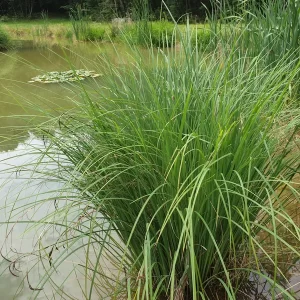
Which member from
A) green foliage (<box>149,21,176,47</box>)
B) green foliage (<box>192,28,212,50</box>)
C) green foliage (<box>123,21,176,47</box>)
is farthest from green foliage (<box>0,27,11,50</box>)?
green foliage (<box>192,28,212,50</box>)

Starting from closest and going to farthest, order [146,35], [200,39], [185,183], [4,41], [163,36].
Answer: [185,183] < [163,36] < [146,35] < [200,39] < [4,41]

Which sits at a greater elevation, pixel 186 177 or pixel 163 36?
pixel 163 36

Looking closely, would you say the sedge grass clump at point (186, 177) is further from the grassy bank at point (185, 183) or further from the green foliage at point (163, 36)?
the green foliage at point (163, 36)

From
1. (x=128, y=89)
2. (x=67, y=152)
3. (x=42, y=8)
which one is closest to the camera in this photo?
(x=67, y=152)

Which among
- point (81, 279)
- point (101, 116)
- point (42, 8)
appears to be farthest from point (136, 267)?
point (42, 8)

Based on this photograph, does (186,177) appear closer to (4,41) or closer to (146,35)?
(146,35)

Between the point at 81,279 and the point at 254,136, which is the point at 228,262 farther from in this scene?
the point at 81,279

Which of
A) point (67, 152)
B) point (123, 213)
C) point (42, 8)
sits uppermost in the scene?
point (67, 152)

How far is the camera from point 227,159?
1.15 metres

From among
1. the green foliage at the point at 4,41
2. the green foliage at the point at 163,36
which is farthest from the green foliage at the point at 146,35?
the green foliage at the point at 4,41

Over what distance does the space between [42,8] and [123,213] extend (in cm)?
2396

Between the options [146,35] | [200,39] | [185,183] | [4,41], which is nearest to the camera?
[185,183]

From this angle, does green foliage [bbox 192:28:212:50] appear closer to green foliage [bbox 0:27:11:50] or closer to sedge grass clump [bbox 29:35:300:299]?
sedge grass clump [bbox 29:35:300:299]

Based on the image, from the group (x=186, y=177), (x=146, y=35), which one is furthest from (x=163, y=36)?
(x=186, y=177)
